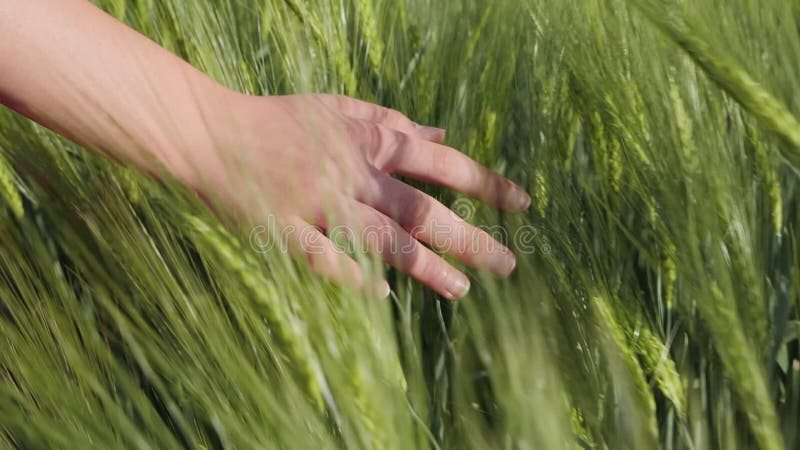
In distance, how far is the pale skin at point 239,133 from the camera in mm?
618

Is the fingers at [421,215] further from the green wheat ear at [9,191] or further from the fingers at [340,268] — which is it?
the green wheat ear at [9,191]

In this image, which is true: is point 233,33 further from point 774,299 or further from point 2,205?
point 774,299

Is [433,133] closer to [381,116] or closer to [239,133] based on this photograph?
[381,116]

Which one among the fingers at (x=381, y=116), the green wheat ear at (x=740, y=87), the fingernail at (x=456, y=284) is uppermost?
the green wheat ear at (x=740, y=87)

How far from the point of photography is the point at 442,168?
0.72m

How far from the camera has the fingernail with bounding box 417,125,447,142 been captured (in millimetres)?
772

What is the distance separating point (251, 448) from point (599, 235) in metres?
0.36

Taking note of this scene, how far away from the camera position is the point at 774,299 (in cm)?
63

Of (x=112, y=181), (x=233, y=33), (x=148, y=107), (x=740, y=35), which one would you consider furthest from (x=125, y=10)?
(x=740, y=35)

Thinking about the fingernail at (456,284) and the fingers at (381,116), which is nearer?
the fingernail at (456,284)

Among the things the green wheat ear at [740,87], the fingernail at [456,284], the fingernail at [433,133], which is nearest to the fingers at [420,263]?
the fingernail at [456,284]

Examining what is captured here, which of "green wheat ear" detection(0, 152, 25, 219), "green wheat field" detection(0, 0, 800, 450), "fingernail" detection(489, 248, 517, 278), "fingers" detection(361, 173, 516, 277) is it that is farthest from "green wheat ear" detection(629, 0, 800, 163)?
"green wheat ear" detection(0, 152, 25, 219)

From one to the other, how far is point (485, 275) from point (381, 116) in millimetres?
352

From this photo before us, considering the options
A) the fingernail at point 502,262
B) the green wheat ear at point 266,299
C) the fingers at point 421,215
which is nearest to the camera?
the green wheat ear at point 266,299
